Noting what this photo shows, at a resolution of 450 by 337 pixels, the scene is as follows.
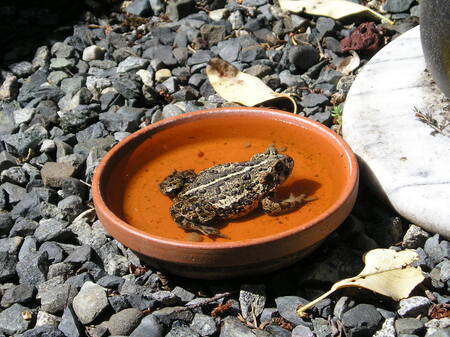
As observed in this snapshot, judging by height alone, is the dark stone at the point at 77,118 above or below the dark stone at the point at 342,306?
above

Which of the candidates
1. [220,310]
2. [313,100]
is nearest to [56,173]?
[220,310]

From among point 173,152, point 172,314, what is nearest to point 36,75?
point 173,152

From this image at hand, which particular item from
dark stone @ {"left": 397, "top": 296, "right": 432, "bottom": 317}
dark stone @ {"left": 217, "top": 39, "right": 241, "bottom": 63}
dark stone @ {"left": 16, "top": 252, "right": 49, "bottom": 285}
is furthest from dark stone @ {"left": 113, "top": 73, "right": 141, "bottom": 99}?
dark stone @ {"left": 397, "top": 296, "right": 432, "bottom": 317}

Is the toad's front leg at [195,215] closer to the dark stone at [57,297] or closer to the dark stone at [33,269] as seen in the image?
the dark stone at [57,297]

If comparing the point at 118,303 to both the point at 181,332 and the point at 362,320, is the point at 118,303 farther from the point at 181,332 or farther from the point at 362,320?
the point at 362,320

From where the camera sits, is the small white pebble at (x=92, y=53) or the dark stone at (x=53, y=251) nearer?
the dark stone at (x=53, y=251)

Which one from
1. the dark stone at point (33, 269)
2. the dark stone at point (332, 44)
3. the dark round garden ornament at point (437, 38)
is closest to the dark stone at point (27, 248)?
the dark stone at point (33, 269)
